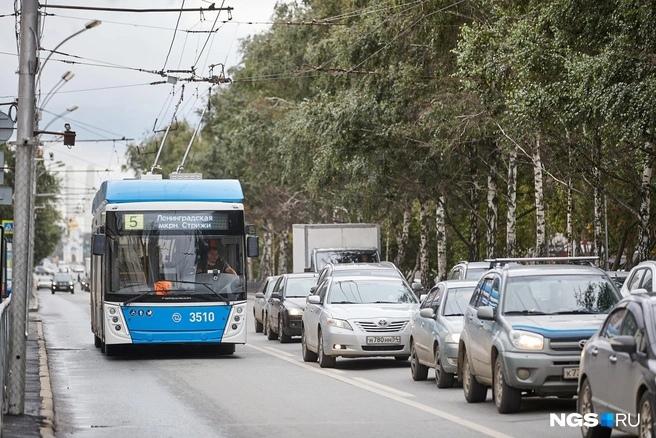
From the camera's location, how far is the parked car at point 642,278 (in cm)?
1897

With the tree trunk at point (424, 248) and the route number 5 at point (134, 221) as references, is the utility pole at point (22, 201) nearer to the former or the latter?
the route number 5 at point (134, 221)

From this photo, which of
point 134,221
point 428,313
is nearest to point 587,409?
point 428,313

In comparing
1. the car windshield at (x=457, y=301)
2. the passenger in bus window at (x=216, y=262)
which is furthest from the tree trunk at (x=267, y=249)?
the car windshield at (x=457, y=301)

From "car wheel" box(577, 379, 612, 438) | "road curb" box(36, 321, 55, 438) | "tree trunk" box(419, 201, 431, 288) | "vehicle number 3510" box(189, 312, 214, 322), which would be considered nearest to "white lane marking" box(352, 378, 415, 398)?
"road curb" box(36, 321, 55, 438)

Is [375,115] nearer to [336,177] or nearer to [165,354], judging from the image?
[336,177]

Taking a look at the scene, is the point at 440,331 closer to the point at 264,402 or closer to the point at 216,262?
the point at 264,402

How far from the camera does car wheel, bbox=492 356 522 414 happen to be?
1561 centimetres

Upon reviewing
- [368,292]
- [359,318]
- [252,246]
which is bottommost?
[359,318]

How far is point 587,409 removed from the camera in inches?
495

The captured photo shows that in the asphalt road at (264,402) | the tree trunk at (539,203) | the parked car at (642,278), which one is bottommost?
the asphalt road at (264,402)

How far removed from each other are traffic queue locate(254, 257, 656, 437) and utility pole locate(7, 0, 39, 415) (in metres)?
4.93

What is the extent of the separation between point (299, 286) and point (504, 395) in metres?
18.4

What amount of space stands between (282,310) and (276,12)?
121 feet

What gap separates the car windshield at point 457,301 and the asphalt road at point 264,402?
1.07 meters
